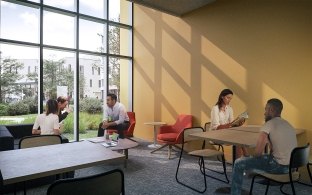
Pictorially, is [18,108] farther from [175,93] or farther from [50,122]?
[175,93]

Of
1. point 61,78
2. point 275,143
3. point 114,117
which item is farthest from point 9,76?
point 275,143

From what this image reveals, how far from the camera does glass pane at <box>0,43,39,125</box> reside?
5438 mm

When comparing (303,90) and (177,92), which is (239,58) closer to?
(303,90)

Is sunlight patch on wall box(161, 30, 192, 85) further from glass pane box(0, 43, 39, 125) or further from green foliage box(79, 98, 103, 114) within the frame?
glass pane box(0, 43, 39, 125)

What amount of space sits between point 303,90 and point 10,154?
13.3 feet

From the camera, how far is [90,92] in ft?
22.2

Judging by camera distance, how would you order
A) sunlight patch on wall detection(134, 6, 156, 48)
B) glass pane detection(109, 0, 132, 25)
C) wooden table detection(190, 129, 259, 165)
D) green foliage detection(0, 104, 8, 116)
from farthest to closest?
glass pane detection(109, 0, 132, 25) → sunlight patch on wall detection(134, 6, 156, 48) → green foliage detection(0, 104, 8, 116) → wooden table detection(190, 129, 259, 165)

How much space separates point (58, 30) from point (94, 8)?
124cm

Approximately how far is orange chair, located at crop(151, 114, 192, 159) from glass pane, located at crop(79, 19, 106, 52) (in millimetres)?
2908

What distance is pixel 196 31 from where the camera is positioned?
216 inches

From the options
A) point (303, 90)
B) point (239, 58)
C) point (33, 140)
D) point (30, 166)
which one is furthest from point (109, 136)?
point (303, 90)

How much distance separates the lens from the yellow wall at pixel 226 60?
397 cm

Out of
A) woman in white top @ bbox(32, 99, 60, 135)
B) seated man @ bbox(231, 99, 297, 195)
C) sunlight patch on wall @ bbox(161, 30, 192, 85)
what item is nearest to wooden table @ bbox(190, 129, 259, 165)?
seated man @ bbox(231, 99, 297, 195)

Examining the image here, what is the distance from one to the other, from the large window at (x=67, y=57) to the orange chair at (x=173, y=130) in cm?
212
